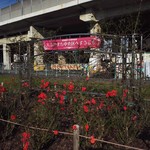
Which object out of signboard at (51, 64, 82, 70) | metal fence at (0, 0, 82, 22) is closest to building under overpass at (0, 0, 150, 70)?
metal fence at (0, 0, 82, 22)

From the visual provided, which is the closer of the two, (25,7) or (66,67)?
(66,67)

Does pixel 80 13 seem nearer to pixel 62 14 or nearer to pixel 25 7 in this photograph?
pixel 62 14

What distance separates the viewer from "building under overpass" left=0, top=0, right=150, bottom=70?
20562 millimetres

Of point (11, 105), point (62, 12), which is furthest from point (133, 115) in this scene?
point (62, 12)

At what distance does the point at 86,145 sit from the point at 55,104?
1135 mm

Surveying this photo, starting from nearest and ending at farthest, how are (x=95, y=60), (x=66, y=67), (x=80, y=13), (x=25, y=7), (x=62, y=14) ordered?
1. (x=95, y=60)
2. (x=66, y=67)
3. (x=80, y=13)
4. (x=62, y=14)
5. (x=25, y=7)

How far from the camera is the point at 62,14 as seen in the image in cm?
2559

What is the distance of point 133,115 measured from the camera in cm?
454

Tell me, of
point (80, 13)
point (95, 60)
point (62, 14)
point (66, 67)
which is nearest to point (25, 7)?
point (62, 14)

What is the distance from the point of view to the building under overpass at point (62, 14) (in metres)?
20.6

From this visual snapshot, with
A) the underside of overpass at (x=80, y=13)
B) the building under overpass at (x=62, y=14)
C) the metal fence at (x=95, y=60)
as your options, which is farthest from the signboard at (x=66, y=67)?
the building under overpass at (x=62, y=14)

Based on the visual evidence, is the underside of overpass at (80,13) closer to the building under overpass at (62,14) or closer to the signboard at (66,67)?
the building under overpass at (62,14)

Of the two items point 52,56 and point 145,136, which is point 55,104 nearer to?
point 145,136

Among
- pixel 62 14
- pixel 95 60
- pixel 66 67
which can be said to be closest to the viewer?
pixel 95 60
